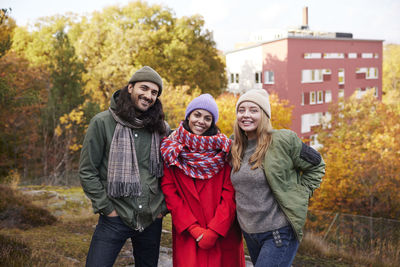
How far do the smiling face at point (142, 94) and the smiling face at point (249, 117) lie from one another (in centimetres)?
83

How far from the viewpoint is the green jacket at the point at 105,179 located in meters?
2.99

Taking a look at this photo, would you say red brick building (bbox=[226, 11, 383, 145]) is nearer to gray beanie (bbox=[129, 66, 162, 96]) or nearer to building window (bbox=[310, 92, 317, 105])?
building window (bbox=[310, 92, 317, 105])

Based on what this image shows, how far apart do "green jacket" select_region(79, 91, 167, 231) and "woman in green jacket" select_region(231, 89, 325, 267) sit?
758 millimetres

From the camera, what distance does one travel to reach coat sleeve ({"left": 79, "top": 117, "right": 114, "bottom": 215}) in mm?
2979

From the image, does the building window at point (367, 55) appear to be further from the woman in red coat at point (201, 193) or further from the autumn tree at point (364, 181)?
the woman in red coat at point (201, 193)

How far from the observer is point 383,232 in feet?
28.3

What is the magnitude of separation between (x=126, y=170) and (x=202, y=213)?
0.79 metres

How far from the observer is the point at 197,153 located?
3.21m

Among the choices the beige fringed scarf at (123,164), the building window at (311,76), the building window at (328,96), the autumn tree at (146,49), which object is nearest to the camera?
the beige fringed scarf at (123,164)

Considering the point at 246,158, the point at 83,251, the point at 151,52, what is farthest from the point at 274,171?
the point at 151,52

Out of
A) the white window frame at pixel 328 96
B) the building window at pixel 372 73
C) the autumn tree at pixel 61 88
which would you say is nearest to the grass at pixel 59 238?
the autumn tree at pixel 61 88

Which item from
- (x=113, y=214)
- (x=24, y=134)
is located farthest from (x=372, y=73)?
(x=113, y=214)

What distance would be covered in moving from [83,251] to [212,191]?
3.02 m

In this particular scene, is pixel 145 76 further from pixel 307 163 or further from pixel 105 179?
pixel 307 163
